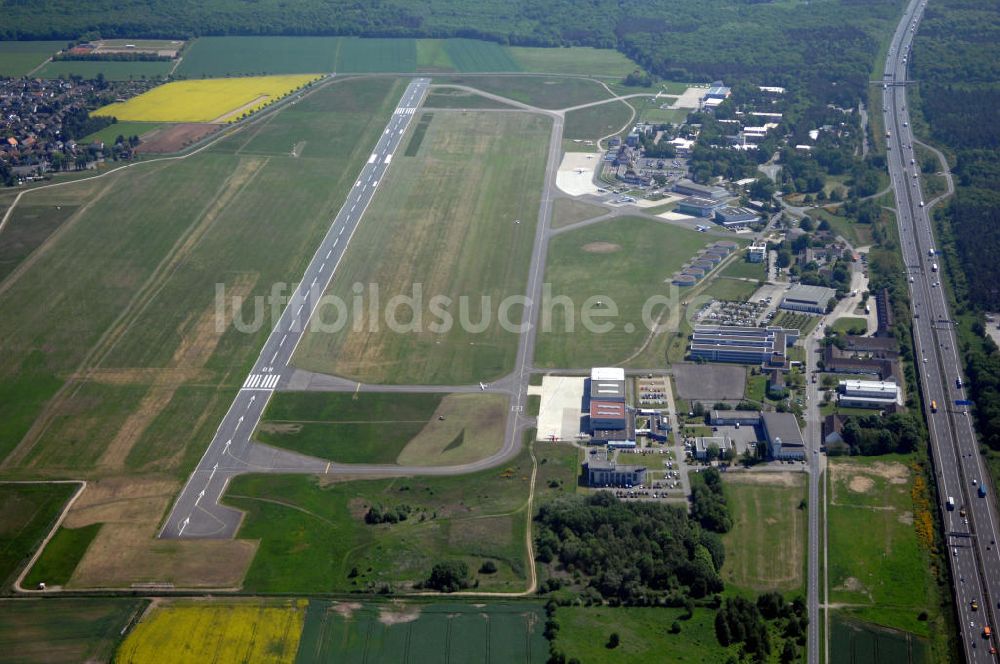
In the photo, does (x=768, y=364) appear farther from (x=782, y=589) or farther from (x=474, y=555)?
(x=474, y=555)

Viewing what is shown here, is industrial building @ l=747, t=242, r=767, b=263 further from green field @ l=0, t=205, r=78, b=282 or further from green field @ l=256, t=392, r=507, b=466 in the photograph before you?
green field @ l=0, t=205, r=78, b=282

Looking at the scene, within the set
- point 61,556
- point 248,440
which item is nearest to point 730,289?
point 248,440

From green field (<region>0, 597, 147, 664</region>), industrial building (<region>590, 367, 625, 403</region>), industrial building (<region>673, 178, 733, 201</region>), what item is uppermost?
industrial building (<region>673, 178, 733, 201</region>)

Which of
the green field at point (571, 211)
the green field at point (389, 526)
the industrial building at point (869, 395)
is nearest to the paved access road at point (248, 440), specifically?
the green field at point (389, 526)

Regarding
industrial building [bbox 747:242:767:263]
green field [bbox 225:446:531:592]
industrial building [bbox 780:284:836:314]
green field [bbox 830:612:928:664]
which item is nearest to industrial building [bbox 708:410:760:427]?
green field [bbox 225:446:531:592]

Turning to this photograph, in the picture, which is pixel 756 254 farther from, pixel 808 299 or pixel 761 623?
pixel 761 623

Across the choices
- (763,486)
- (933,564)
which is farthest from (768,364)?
(933,564)

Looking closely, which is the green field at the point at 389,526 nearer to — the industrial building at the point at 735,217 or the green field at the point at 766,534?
the green field at the point at 766,534
